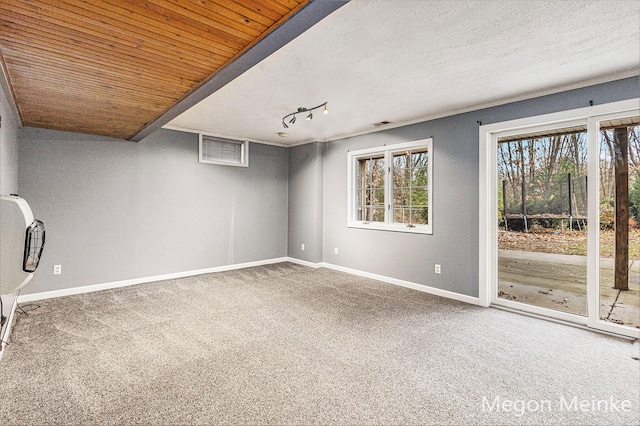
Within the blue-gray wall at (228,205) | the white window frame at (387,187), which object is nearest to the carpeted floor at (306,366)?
the blue-gray wall at (228,205)

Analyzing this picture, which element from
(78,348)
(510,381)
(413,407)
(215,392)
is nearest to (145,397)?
(215,392)

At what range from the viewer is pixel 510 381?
7.16 ft

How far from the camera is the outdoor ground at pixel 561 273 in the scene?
3.03 meters

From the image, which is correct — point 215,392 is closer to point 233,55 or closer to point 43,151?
point 233,55

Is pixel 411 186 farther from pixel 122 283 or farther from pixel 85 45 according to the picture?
pixel 122 283

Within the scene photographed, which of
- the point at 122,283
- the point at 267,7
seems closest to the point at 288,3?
the point at 267,7

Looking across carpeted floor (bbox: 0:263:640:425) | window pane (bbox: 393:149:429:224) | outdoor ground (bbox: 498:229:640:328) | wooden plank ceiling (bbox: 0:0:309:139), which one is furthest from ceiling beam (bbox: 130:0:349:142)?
outdoor ground (bbox: 498:229:640:328)

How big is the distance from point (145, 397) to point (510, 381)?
245 cm

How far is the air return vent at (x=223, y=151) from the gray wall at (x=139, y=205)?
11 cm

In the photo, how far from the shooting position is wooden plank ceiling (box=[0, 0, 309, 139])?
1546mm

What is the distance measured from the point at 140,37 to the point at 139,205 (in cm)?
344

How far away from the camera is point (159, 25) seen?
1.70m

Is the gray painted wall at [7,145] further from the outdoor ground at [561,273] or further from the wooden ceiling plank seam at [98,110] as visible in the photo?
the outdoor ground at [561,273]

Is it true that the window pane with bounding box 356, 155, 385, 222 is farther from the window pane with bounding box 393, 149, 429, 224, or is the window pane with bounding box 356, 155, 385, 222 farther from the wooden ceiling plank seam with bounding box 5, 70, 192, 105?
the wooden ceiling plank seam with bounding box 5, 70, 192, 105
